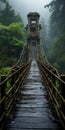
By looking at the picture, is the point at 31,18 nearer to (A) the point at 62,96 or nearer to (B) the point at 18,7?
(A) the point at 62,96

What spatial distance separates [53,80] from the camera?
330 inches

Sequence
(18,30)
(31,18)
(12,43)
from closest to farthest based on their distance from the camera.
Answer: (12,43) → (18,30) → (31,18)

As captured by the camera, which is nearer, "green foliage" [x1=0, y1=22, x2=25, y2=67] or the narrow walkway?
the narrow walkway

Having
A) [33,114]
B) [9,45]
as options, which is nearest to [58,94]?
[33,114]

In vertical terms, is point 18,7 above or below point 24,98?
above

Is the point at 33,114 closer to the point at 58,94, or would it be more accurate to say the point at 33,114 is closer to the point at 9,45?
the point at 58,94

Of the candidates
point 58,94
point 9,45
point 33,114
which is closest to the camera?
point 58,94

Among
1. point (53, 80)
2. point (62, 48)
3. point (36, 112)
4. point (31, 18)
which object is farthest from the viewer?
point (31, 18)

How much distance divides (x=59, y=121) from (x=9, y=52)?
26680 mm

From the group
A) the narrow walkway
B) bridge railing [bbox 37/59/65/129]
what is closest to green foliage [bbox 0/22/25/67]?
the narrow walkway

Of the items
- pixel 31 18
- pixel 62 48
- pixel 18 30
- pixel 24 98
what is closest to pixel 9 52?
pixel 18 30

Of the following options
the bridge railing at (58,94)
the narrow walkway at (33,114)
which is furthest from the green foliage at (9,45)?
the bridge railing at (58,94)

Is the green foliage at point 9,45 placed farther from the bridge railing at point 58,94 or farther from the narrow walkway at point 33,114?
the bridge railing at point 58,94

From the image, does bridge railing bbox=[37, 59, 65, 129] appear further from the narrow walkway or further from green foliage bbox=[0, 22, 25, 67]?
green foliage bbox=[0, 22, 25, 67]
